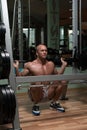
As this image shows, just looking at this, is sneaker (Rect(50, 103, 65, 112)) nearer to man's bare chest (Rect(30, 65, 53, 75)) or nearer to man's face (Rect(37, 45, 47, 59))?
man's bare chest (Rect(30, 65, 53, 75))

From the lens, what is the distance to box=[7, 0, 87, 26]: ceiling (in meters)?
4.88

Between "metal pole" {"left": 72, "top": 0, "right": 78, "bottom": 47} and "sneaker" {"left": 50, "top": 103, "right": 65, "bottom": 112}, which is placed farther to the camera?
"metal pole" {"left": 72, "top": 0, "right": 78, "bottom": 47}

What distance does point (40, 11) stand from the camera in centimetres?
503

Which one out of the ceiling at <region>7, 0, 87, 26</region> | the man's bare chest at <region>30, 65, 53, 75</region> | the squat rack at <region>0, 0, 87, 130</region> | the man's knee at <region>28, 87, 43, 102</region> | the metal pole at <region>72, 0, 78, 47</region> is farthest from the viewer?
the ceiling at <region>7, 0, 87, 26</region>

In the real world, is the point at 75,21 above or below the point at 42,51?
above

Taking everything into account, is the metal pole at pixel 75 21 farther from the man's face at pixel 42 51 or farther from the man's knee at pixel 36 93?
the man's knee at pixel 36 93

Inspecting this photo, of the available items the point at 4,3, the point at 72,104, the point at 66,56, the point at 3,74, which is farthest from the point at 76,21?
the point at 3,74

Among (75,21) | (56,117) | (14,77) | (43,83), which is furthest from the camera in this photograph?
(75,21)

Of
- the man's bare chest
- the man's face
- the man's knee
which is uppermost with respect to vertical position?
the man's face

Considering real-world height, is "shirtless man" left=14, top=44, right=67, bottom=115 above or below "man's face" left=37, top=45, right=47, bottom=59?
below

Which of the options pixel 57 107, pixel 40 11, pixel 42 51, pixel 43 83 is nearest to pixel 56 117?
pixel 57 107

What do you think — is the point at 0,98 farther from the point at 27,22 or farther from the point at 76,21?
the point at 27,22

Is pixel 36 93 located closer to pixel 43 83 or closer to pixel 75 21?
pixel 43 83

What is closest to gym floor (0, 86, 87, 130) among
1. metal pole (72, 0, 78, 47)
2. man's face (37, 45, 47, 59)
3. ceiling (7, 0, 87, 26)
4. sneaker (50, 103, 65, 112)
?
sneaker (50, 103, 65, 112)
